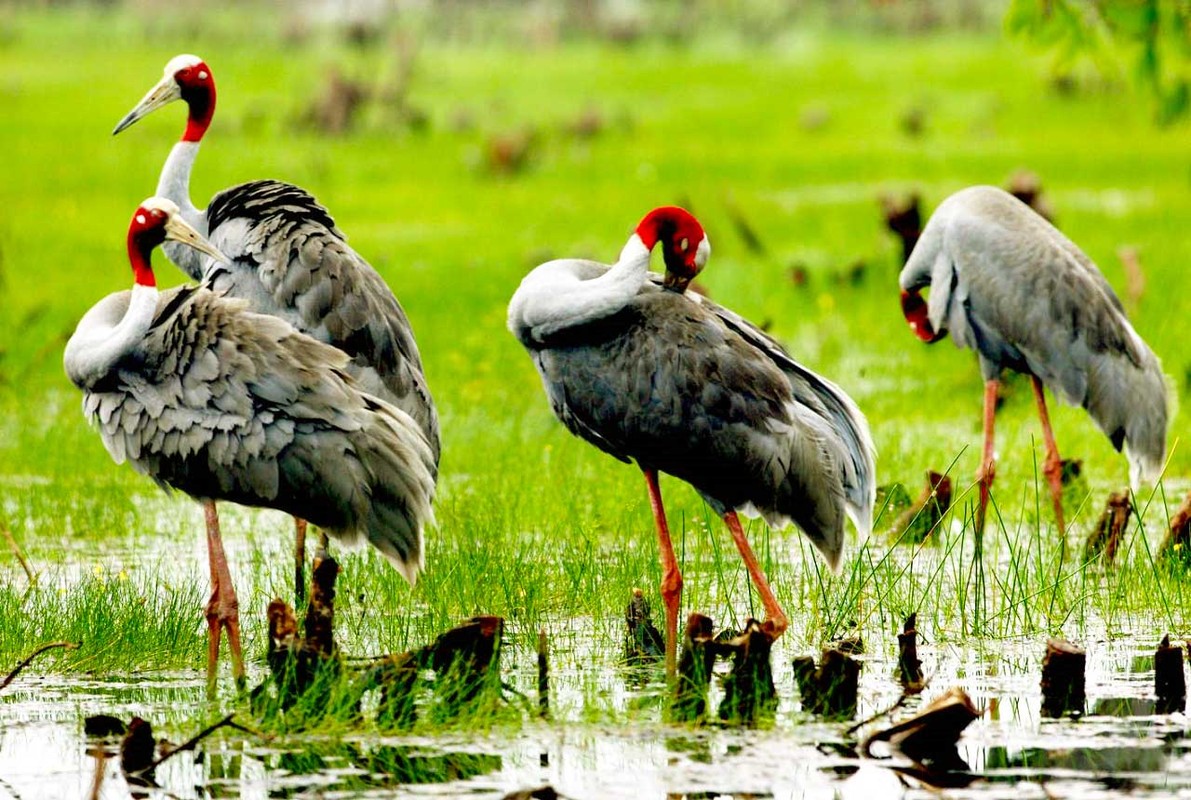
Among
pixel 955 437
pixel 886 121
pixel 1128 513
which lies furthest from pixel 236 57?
pixel 1128 513

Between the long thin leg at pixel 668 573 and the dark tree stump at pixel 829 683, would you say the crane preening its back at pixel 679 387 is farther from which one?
the dark tree stump at pixel 829 683

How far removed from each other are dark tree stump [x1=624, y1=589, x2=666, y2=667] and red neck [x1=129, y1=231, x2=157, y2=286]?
1853 millimetres

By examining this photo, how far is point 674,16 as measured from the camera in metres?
46.4

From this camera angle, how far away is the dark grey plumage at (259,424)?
19.8 feet

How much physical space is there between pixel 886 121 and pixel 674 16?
71.9ft

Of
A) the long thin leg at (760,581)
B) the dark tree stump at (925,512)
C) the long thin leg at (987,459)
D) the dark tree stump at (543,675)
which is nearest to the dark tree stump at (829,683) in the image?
the long thin leg at (760,581)

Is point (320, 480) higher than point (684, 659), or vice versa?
point (320, 480)

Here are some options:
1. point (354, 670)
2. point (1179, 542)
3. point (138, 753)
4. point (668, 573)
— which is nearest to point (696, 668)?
point (668, 573)

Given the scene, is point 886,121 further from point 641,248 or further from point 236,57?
point 641,248

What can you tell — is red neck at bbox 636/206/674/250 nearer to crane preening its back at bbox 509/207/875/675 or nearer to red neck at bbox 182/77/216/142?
crane preening its back at bbox 509/207/875/675

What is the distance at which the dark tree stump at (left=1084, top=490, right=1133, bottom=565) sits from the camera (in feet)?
23.0

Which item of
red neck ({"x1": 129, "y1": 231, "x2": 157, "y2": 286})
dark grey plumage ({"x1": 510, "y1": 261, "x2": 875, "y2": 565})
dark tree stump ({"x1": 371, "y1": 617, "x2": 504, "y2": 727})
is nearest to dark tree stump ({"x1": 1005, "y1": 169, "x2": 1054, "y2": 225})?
dark grey plumage ({"x1": 510, "y1": 261, "x2": 875, "y2": 565})

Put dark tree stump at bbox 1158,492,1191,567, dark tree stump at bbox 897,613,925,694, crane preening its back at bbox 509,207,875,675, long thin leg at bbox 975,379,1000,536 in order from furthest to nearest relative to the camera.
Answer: long thin leg at bbox 975,379,1000,536 < dark tree stump at bbox 1158,492,1191,567 < crane preening its back at bbox 509,207,875,675 < dark tree stump at bbox 897,613,925,694

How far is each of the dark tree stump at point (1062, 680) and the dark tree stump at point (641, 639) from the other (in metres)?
1.29
